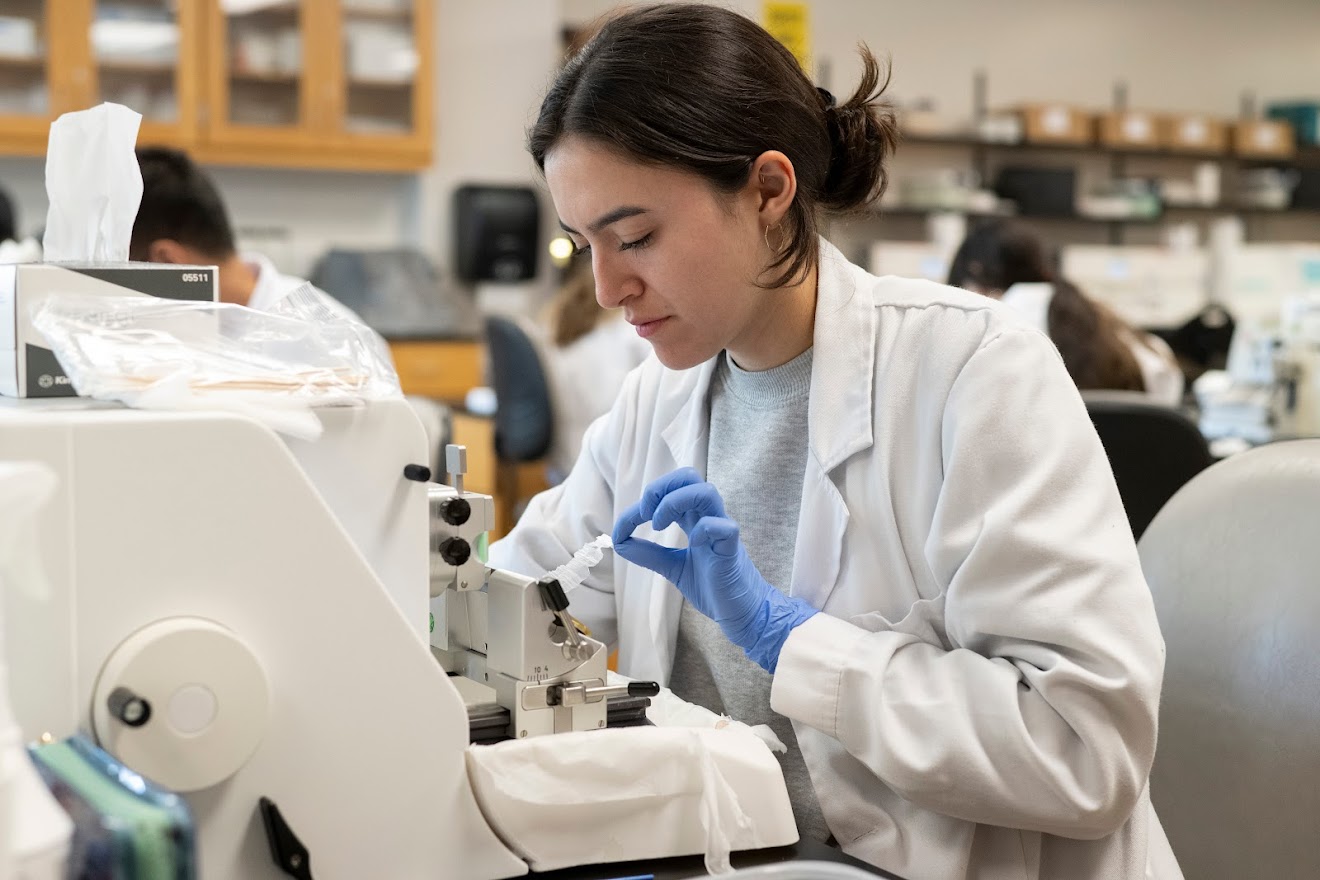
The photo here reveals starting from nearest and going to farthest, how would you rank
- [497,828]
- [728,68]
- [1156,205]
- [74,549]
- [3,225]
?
[74,549] < [497,828] < [728,68] < [3,225] < [1156,205]

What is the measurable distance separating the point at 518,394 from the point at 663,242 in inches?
128

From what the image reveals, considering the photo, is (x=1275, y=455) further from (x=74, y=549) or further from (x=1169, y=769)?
(x=74, y=549)

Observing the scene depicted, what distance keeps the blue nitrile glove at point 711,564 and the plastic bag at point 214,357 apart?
0.25 meters

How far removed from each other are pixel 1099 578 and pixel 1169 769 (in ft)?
1.27

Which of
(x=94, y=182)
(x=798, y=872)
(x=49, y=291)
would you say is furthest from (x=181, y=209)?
(x=798, y=872)

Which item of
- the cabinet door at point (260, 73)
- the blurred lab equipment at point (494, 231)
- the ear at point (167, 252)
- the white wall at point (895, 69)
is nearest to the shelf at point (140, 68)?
the cabinet door at point (260, 73)

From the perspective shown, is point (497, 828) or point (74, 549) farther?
point (497, 828)

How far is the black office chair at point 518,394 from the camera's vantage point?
439 centimetres

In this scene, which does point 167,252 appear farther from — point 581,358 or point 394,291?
point 394,291

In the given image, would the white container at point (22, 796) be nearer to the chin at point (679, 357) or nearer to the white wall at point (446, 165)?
the chin at point (679, 357)

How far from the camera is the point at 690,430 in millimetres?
1447

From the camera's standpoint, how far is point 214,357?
95 centimetres

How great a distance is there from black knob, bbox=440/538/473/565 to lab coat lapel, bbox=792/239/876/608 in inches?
13.6

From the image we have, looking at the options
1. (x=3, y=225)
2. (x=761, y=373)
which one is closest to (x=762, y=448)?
(x=761, y=373)
